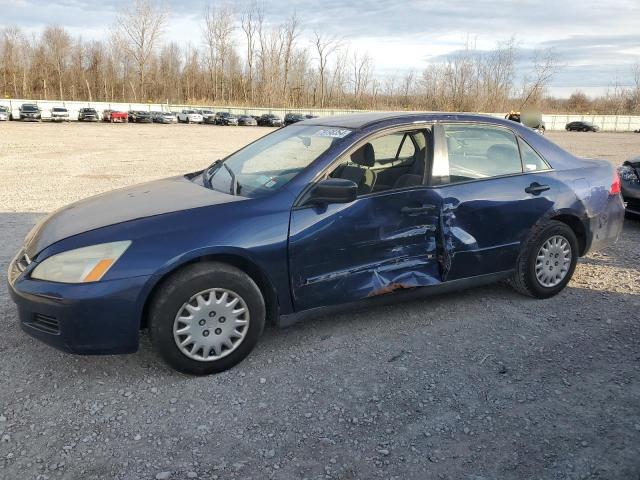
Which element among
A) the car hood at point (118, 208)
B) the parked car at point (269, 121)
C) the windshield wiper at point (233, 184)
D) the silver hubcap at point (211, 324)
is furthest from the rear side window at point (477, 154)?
the parked car at point (269, 121)

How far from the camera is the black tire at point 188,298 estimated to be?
123 inches

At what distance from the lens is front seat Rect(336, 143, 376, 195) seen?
3.77m

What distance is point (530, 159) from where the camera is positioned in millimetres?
4484

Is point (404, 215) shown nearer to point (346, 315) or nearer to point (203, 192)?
point (346, 315)

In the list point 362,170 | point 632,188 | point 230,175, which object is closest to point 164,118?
point 632,188

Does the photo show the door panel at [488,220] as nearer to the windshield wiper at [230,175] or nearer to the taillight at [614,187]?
the taillight at [614,187]

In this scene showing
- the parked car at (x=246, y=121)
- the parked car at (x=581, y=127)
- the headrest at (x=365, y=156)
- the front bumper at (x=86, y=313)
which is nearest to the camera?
the front bumper at (x=86, y=313)

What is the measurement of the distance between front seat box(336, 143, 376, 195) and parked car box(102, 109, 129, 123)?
50406 millimetres

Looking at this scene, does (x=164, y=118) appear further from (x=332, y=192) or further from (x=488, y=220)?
(x=332, y=192)

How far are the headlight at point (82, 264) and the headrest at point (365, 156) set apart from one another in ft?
5.57

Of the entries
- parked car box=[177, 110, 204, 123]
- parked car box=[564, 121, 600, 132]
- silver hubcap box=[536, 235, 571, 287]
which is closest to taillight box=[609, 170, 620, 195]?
silver hubcap box=[536, 235, 571, 287]

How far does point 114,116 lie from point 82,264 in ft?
167

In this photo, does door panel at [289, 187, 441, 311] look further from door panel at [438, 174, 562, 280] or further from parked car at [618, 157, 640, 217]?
parked car at [618, 157, 640, 217]

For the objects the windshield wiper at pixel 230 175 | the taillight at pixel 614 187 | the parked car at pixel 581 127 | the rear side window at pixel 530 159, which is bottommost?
the taillight at pixel 614 187
